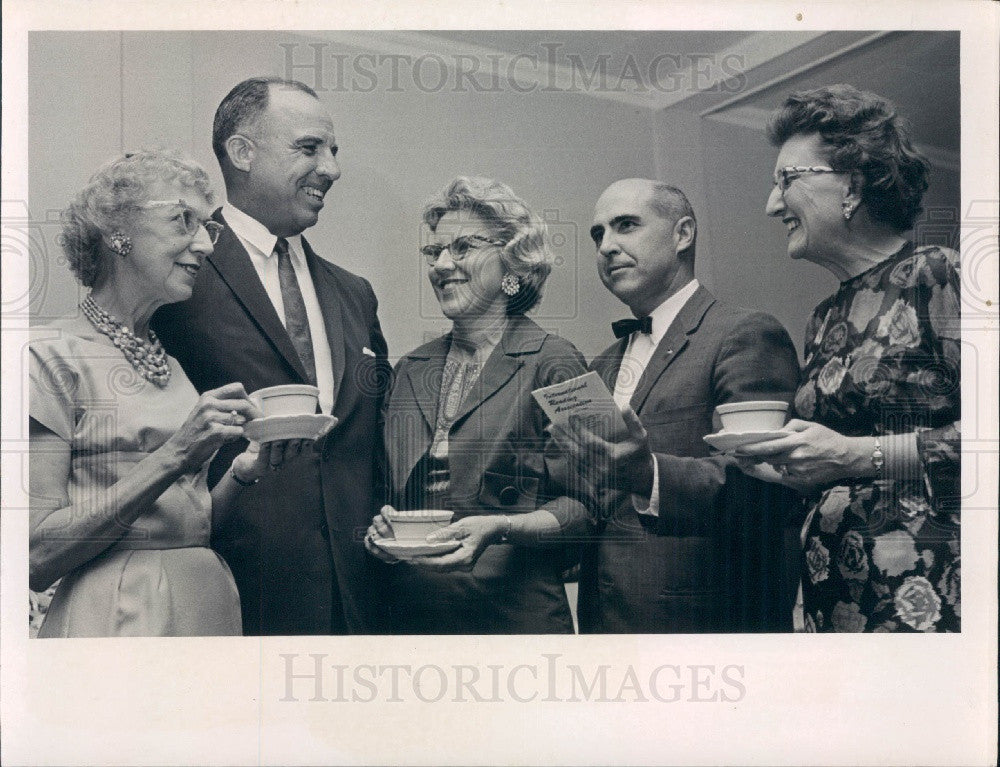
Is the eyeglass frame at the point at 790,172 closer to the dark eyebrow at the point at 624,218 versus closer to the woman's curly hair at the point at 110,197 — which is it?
the dark eyebrow at the point at 624,218

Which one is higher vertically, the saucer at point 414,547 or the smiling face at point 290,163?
the smiling face at point 290,163

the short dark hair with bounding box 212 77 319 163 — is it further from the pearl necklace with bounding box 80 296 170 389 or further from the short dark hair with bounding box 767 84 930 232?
the short dark hair with bounding box 767 84 930 232

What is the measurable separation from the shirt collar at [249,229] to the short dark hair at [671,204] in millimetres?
1409

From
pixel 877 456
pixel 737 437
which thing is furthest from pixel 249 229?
pixel 877 456

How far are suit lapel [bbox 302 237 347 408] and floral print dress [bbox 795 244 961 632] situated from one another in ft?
5.50

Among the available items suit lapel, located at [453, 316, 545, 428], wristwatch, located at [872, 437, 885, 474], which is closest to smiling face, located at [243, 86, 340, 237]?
suit lapel, located at [453, 316, 545, 428]

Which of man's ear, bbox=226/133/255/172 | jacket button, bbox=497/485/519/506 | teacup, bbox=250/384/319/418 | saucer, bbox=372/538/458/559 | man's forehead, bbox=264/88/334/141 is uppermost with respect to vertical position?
man's forehead, bbox=264/88/334/141

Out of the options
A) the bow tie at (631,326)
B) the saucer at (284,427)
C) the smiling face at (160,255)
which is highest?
the smiling face at (160,255)

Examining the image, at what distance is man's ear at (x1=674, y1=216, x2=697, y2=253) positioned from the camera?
376 cm

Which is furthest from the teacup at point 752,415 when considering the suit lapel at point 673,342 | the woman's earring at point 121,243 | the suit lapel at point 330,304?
the woman's earring at point 121,243

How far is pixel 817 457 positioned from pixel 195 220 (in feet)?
7.90

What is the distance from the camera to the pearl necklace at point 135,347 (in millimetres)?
3680

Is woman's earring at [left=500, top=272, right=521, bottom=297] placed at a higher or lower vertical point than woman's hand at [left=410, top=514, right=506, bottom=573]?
higher

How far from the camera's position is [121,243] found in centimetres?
370
